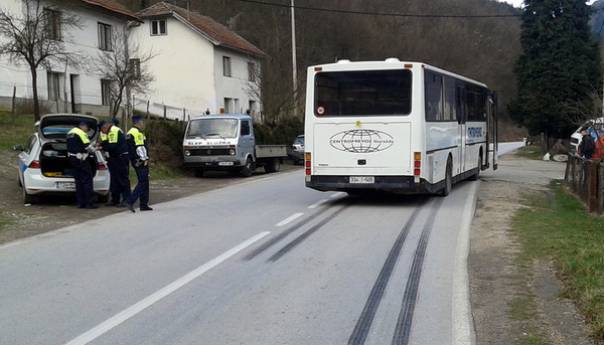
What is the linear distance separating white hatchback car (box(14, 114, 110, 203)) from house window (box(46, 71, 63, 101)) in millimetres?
20258

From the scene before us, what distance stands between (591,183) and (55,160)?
38.0 feet

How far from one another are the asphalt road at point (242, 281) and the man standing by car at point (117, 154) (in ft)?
3.96

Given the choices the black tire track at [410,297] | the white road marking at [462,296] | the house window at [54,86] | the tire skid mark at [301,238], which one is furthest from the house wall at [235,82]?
the black tire track at [410,297]

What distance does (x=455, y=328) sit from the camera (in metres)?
5.65

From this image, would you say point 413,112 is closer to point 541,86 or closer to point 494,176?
point 494,176

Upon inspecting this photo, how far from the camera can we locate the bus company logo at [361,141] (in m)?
13.6

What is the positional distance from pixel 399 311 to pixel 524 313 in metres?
1.14

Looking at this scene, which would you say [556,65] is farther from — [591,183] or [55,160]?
[55,160]

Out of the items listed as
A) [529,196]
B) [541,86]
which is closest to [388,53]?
[541,86]

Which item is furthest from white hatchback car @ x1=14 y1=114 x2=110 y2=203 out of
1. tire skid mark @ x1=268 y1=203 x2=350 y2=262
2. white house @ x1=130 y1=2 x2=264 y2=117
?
white house @ x1=130 y1=2 x2=264 y2=117

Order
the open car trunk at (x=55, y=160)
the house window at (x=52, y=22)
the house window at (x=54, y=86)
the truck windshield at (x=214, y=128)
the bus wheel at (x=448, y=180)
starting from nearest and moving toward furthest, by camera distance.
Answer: the open car trunk at (x=55, y=160) < the bus wheel at (x=448, y=180) < the truck windshield at (x=214, y=128) < the house window at (x=52, y=22) < the house window at (x=54, y=86)

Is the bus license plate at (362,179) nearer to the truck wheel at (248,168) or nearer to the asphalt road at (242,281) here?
the asphalt road at (242,281)

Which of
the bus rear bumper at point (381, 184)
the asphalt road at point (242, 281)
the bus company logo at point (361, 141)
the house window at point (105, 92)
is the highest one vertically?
the house window at point (105, 92)

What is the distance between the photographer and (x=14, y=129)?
78.4 ft
